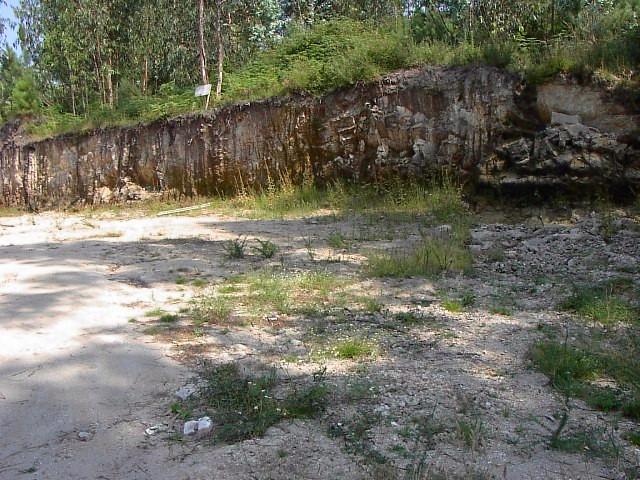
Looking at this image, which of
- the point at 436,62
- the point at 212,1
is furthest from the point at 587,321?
the point at 212,1

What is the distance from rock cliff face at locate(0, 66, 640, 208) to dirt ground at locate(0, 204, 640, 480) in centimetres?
199

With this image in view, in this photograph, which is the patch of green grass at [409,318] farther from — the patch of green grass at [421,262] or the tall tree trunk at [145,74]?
the tall tree trunk at [145,74]

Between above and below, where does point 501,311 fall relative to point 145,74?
below

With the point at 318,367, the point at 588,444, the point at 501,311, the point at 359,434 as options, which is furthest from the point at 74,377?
the point at 501,311

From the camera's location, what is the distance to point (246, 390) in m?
3.74

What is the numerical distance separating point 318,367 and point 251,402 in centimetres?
73

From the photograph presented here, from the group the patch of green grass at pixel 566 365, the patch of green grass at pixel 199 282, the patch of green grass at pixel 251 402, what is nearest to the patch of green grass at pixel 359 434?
the patch of green grass at pixel 251 402

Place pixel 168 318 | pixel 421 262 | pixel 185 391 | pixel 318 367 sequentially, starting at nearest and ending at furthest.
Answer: pixel 185 391, pixel 318 367, pixel 168 318, pixel 421 262

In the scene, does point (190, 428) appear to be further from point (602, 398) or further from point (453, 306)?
point (453, 306)

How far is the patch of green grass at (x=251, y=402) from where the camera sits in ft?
10.9

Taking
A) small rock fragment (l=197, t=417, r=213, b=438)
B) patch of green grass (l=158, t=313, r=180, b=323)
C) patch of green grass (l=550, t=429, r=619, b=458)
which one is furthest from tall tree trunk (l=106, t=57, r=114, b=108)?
patch of green grass (l=550, t=429, r=619, b=458)

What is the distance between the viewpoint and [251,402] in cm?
358

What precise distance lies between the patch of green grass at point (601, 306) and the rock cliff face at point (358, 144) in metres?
4.34

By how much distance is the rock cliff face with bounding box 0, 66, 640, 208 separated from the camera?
9.61 meters
